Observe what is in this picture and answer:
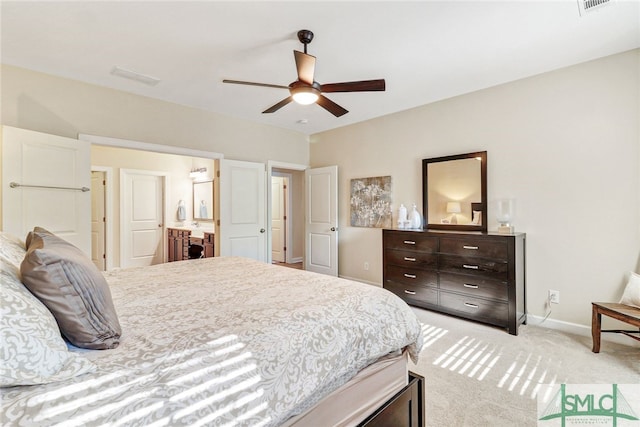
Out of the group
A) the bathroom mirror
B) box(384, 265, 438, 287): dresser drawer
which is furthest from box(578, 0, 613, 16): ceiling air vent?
the bathroom mirror

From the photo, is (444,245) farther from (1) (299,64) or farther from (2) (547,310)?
(1) (299,64)

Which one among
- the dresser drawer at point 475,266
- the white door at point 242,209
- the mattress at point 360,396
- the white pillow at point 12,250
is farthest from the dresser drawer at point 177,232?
the mattress at point 360,396

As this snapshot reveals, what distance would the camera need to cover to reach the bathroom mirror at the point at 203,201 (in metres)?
6.29

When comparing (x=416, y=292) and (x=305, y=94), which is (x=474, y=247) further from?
(x=305, y=94)

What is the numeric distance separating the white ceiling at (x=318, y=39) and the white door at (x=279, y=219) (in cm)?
379

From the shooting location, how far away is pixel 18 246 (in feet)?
4.73

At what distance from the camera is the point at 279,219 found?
23.7 feet

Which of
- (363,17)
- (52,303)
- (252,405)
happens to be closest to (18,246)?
(52,303)

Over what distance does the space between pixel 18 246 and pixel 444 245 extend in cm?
344

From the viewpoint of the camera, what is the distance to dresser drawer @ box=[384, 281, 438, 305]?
3472 mm

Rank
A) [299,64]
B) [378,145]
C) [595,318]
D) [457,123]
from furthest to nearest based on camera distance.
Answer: [378,145]
[457,123]
[595,318]
[299,64]

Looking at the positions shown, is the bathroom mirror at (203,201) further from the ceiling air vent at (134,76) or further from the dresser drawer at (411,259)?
the dresser drawer at (411,259)

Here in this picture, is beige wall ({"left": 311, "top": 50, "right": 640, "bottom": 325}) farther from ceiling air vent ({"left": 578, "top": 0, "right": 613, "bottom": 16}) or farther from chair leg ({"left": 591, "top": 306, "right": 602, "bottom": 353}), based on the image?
ceiling air vent ({"left": 578, "top": 0, "right": 613, "bottom": 16})

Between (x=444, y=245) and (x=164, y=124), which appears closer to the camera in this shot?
(x=444, y=245)
